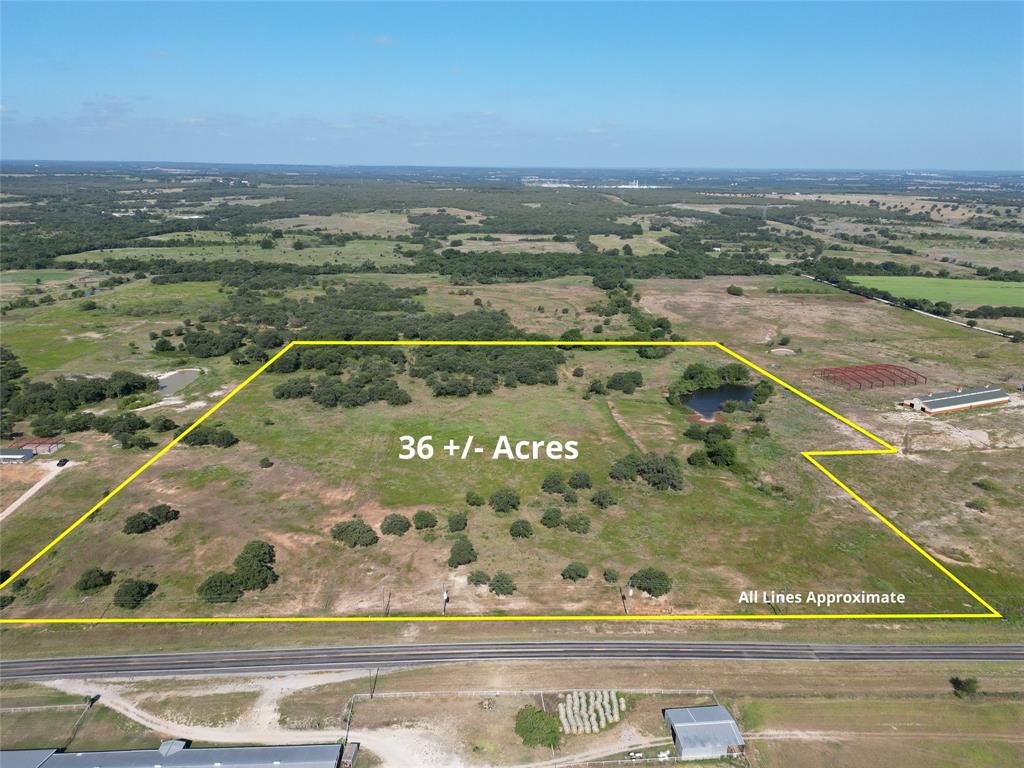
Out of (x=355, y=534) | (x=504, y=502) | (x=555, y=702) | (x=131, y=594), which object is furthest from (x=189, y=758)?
(x=504, y=502)

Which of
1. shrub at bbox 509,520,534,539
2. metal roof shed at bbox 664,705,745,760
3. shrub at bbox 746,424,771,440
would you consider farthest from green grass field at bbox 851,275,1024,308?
metal roof shed at bbox 664,705,745,760

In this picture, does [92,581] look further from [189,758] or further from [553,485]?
[553,485]

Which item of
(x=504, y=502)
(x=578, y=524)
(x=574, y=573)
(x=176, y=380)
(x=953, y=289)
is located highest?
(x=953, y=289)

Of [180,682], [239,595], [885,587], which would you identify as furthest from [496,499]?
[885,587]

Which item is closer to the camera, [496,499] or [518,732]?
[518,732]

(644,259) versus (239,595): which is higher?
(644,259)

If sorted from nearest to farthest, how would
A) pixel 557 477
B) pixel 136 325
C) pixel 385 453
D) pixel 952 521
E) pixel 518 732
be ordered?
pixel 518 732
pixel 952 521
pixel 557 477
pixel 385 453
pixel 136 325

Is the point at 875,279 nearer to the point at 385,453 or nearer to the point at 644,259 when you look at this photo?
the point at 644,259
